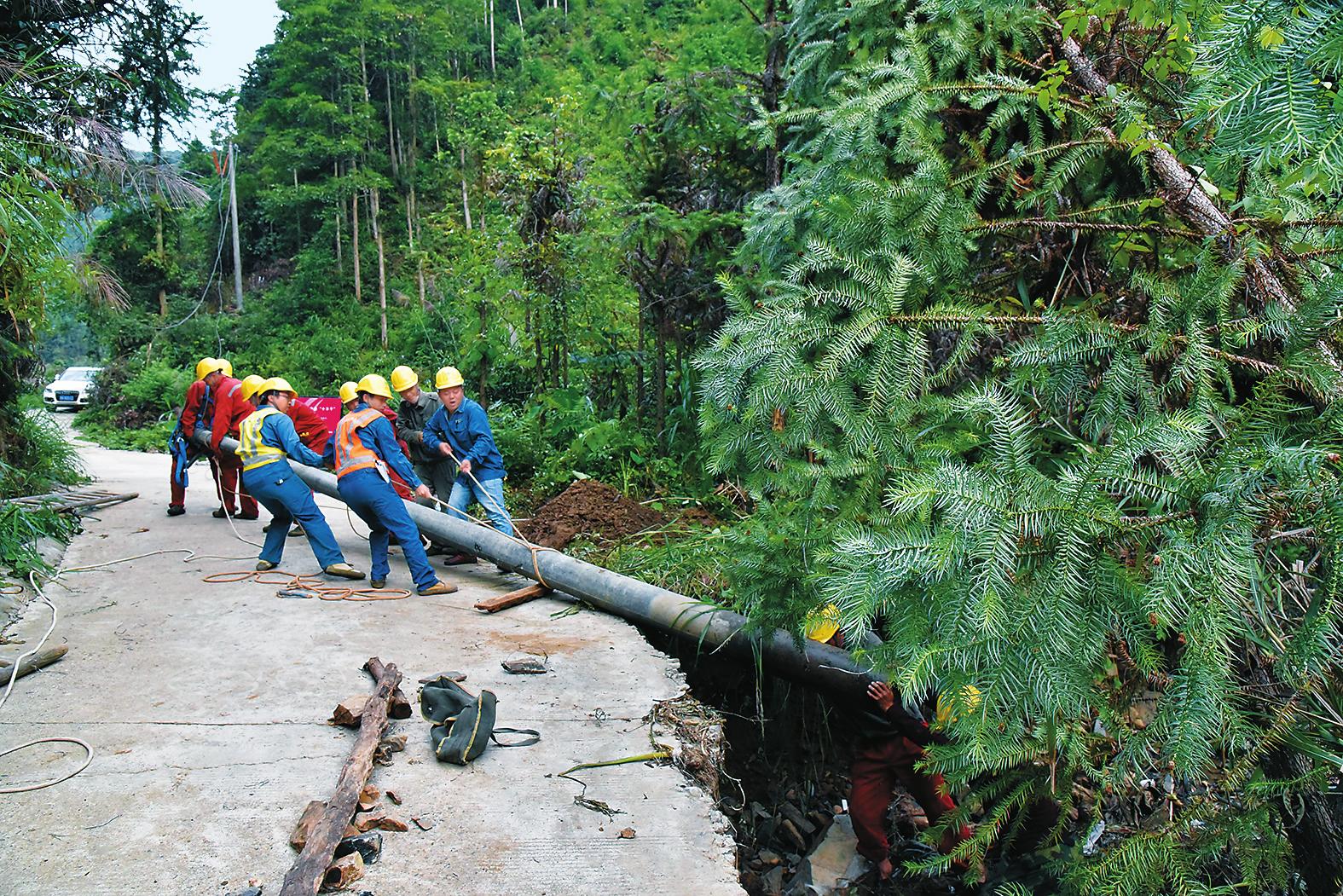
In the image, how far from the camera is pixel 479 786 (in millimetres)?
3508

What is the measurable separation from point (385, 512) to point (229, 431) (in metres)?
3.94

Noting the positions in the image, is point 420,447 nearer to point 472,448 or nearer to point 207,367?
point 472,448

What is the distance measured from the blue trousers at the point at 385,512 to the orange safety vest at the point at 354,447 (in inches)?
2.2

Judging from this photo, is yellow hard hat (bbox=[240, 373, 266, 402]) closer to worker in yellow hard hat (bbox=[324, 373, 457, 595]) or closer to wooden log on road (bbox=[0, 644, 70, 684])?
worker in yellow hard hat (bbox=[324, 373, 457, 595])

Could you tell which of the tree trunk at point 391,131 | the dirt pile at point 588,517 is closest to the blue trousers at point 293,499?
the dirt pile at point 588,517

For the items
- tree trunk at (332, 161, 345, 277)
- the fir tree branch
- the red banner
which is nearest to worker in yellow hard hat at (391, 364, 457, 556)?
the red banner

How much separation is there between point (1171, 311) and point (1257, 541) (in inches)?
30.5

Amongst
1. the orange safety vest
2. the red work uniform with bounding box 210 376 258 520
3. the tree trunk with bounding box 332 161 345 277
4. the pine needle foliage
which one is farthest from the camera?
the tree trunk with bounding box 332 161 345 277

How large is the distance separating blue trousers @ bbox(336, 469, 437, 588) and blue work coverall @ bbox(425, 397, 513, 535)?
2.78 ft

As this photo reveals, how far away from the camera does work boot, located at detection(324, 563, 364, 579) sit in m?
7.17

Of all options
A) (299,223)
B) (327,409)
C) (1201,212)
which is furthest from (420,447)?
(299,223)

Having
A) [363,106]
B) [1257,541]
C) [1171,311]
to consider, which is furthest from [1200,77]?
[363,106]

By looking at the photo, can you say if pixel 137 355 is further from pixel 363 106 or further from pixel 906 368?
pixel 906 368

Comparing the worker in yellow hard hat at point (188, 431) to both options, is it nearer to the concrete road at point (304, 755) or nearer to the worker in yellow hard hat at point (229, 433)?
the worker in yellow hard hat at point (229, 433)
